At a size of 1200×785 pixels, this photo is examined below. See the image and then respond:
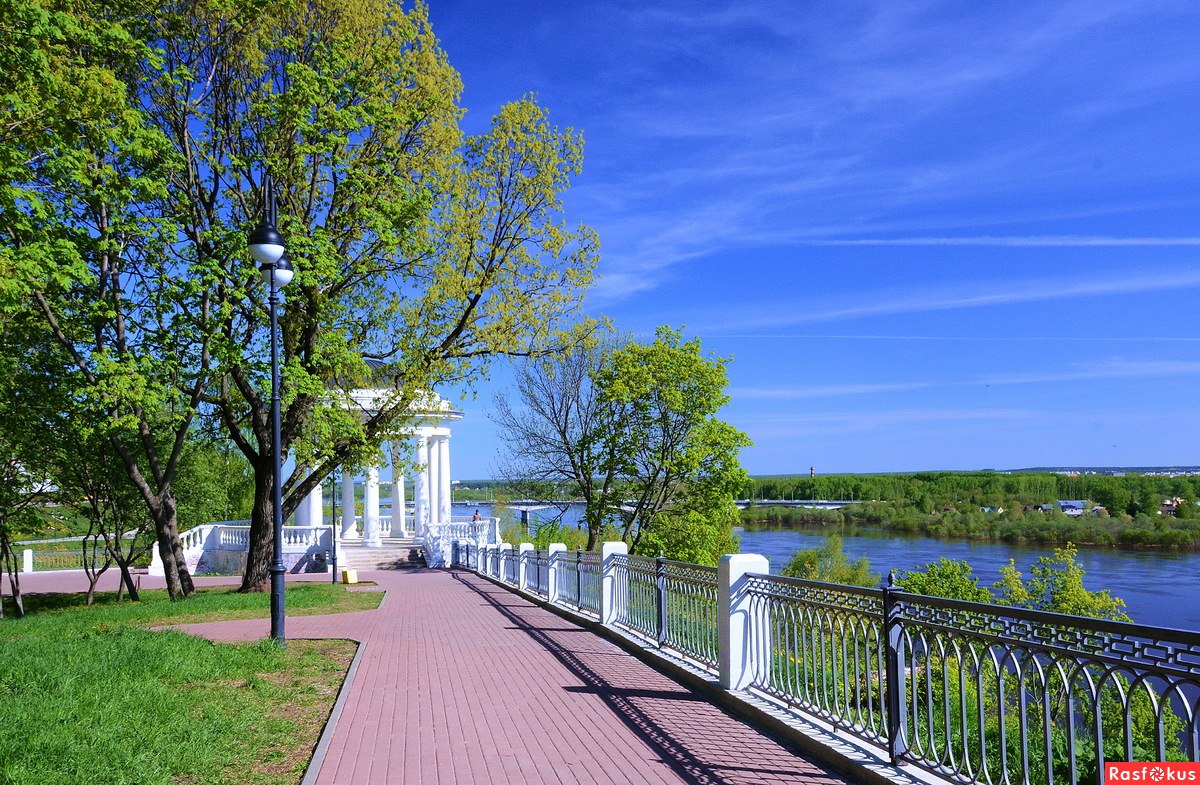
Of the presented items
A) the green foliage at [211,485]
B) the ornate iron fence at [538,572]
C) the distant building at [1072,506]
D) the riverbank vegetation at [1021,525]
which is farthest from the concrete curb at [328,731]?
the distant building at [1072,506]

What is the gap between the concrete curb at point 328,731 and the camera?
18.4 ft

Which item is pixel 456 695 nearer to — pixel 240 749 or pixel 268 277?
pixel 240 749

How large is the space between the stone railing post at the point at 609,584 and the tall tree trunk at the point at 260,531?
9547mm

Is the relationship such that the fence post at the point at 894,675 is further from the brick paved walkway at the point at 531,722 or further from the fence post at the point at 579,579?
the fence post at the point at 579,579

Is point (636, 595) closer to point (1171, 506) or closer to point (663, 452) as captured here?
point (663, 452)

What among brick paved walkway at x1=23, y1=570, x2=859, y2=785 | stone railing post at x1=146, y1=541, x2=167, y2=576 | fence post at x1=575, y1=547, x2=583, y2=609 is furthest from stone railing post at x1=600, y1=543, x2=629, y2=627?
stone railing post at x1=146, y1=541, x2=167, y2=576

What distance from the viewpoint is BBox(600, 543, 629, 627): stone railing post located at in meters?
12.2

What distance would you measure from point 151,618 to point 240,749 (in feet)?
35.6

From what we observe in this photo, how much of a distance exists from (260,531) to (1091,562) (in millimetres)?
56763

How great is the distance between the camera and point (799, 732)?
6.18 m

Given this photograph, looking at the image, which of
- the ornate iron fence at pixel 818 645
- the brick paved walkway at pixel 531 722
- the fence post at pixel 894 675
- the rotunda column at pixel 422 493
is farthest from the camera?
the rotunda column at pixel 422 493

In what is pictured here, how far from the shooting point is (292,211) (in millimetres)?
18094

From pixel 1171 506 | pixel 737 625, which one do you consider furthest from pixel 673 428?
pixel 1171 506

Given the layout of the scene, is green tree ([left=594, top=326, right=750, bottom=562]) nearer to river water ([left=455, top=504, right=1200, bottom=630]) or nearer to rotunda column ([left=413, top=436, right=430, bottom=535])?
river water ([left=455, top=504, right=1200, bottom=630])
